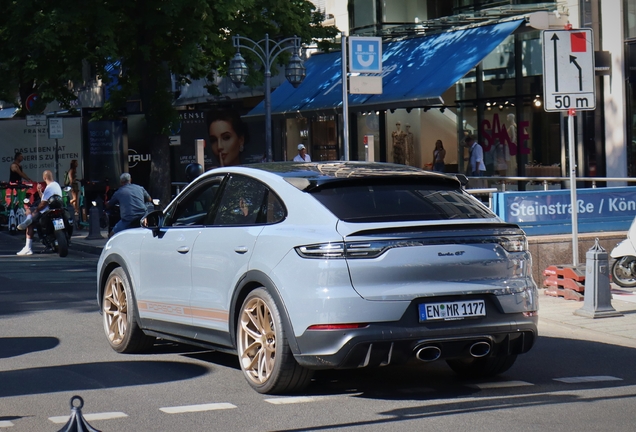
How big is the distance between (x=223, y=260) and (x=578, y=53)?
6.30 m

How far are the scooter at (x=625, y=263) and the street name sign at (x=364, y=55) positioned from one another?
5.26 m

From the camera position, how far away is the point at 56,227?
20.1m

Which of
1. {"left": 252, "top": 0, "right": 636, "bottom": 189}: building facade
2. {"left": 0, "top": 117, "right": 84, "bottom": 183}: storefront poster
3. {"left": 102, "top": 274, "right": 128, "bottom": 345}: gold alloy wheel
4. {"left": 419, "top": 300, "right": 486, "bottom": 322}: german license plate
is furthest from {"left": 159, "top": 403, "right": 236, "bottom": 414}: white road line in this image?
{"left": 0, "top": 117, "right": 84, "bottom": 183}: storefront poster

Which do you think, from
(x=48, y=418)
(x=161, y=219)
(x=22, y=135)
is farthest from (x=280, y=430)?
(x=22, y=135)

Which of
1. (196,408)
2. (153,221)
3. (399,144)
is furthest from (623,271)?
(399,144)

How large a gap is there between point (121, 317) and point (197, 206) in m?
1.40

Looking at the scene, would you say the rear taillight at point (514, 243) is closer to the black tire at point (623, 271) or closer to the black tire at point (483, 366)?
the black tire at point (483, 366)

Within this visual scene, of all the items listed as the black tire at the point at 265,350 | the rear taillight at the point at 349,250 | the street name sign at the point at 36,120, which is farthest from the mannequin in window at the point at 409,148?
the rear taillight at the point at 349,250

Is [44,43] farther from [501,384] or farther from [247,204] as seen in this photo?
[501,384]

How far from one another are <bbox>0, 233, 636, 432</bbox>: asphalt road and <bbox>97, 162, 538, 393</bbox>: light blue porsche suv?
286mm

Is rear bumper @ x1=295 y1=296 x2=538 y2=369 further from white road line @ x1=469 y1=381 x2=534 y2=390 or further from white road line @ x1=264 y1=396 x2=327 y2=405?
white road line @ x1=469 y1=381 x2=534 y2=390

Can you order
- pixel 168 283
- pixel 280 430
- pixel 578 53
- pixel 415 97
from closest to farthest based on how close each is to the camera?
pixel 280 430
pixel 168 283
pixel 578 53
pixel 415 97

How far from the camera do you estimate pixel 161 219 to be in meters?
8.98

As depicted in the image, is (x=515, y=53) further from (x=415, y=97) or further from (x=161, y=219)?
(x=161, y=219)
